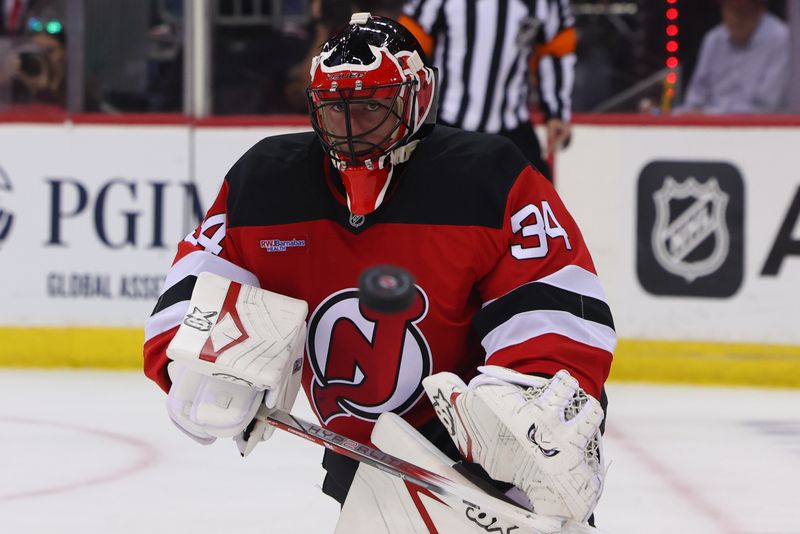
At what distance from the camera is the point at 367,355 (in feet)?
6.03

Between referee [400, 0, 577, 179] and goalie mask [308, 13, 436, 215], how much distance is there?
6.90ft

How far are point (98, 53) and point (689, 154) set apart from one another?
1.87 m

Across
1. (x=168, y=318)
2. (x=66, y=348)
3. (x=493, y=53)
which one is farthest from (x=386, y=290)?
(x=66, y=348)

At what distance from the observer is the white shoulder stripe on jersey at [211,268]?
1.87m

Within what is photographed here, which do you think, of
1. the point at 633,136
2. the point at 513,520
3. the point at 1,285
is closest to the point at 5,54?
the point at 1,285

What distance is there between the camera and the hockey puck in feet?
4.72

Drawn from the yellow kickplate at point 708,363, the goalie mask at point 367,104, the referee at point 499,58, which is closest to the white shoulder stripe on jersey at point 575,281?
the goalie mask at point 367,104

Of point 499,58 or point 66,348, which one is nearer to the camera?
point 499,58

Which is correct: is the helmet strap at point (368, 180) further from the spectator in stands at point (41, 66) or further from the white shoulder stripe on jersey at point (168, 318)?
the spectator in stands at point (41, 66)

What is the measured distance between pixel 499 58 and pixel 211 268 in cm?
224

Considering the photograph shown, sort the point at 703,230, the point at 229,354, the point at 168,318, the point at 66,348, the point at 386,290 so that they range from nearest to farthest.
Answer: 1. the point at 386,290
2. the point at 229,354
3. the point at 168,318
4. the point at 703,230
5. the point at 66,348

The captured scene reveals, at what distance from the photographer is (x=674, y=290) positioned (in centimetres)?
423

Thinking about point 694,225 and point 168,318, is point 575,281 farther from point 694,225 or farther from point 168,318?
point 694,225

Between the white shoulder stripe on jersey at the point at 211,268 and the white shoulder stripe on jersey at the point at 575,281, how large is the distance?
339mm
